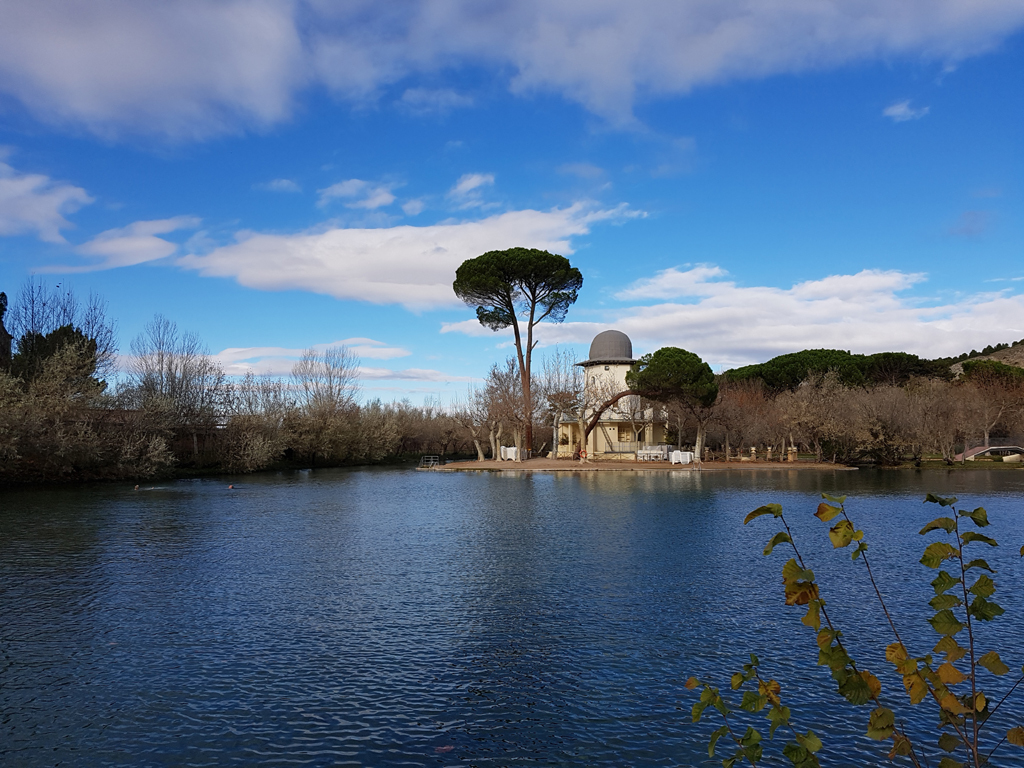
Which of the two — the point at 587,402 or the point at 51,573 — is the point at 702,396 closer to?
the point at 587,402

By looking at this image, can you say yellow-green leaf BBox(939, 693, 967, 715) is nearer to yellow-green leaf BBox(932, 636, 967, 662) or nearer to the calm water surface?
yellow-green leaf BBox(932, 636, 967, 662)

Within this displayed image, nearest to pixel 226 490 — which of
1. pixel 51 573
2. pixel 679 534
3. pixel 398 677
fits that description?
pixel 51 573

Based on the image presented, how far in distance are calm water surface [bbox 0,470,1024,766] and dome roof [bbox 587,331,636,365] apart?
39299mm

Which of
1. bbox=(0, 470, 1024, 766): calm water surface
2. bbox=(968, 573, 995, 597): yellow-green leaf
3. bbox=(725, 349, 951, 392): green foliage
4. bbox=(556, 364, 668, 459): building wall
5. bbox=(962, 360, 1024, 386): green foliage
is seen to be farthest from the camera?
bbox=(725, 349, 951, 392): green foliage

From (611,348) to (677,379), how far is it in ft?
48.4

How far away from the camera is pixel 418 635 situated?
917cm

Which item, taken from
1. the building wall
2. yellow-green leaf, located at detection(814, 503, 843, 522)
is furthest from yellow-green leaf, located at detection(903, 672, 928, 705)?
the building wall

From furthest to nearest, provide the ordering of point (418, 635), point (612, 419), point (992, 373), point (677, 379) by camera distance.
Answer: point (992, 373) → point (612, 419) → point (677, 379) → point (418, 635)

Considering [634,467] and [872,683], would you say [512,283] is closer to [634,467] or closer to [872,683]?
[634,467]

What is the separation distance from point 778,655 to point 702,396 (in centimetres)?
3810

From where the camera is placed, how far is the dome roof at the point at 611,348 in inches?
2306

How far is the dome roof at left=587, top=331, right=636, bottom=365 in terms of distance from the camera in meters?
58.6

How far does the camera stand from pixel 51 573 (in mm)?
12805

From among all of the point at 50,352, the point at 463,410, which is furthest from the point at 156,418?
the point at 463,410
